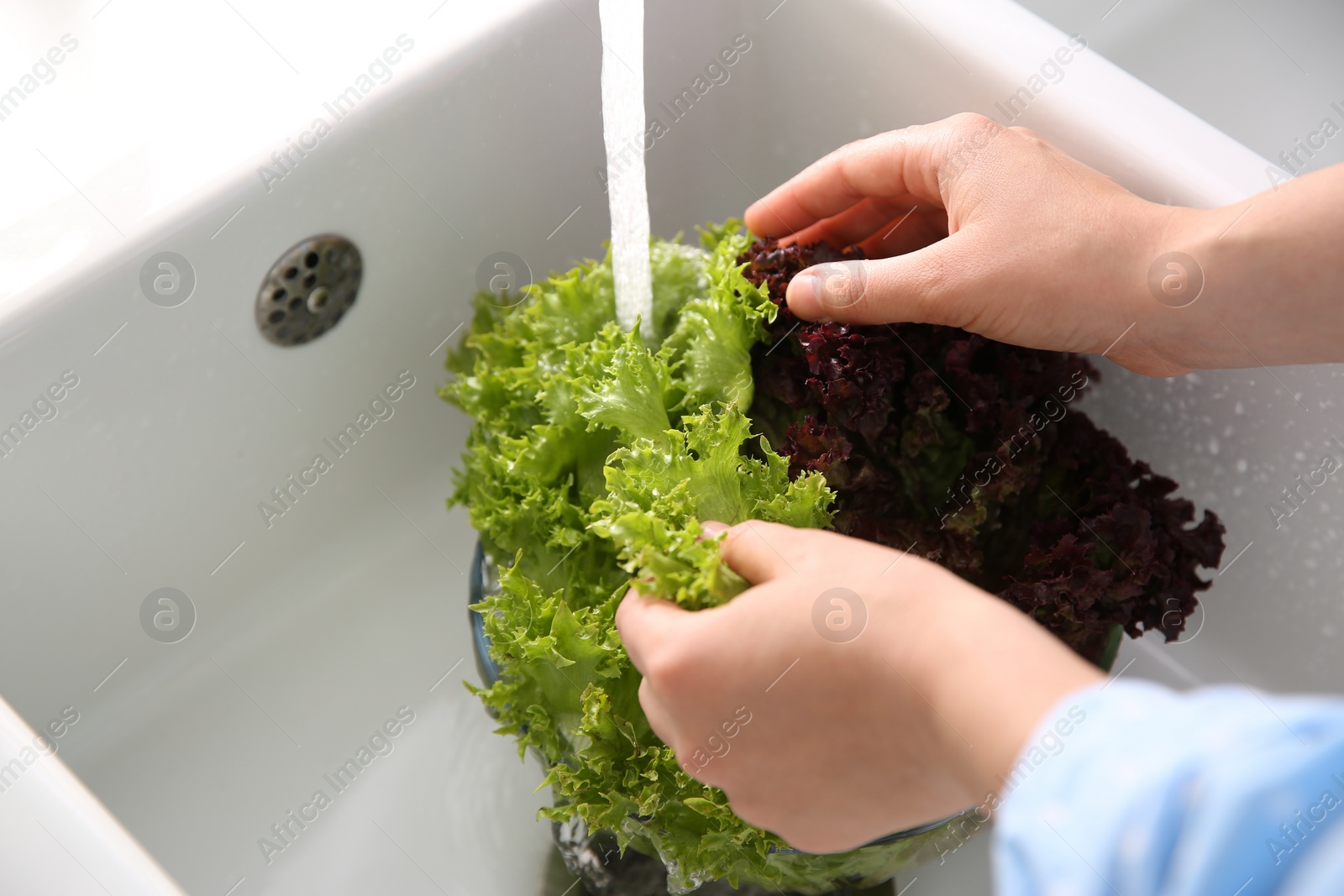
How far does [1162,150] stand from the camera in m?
0.83

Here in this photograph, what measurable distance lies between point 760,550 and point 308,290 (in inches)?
22.6

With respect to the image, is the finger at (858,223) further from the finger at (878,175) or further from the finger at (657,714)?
the finger at (657,714)

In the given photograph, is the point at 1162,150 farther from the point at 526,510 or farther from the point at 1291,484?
the point at 526,510

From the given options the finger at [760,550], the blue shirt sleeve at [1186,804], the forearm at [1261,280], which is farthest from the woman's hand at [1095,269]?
the blue shirt sleeve at [1186,804]

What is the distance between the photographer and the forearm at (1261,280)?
66 centimetres

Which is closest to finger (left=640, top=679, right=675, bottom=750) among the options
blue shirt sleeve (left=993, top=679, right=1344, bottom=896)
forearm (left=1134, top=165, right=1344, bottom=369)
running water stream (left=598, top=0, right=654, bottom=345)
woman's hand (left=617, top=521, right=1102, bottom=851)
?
woman's hand (left=617, top=521, right=1102, bottom=851)

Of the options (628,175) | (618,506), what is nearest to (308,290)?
(628,175)

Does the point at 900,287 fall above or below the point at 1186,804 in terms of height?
above

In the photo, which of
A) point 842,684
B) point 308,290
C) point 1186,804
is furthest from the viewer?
point 308,290

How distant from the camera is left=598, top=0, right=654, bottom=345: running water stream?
85 centimetres

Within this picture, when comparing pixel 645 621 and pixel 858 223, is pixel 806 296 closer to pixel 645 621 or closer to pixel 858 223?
pixel 858 223

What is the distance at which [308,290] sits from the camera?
3.15 ft

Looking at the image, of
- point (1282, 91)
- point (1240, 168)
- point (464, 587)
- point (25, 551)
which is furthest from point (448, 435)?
point (1282, 91)

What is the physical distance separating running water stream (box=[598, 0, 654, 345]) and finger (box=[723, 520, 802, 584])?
279mm
